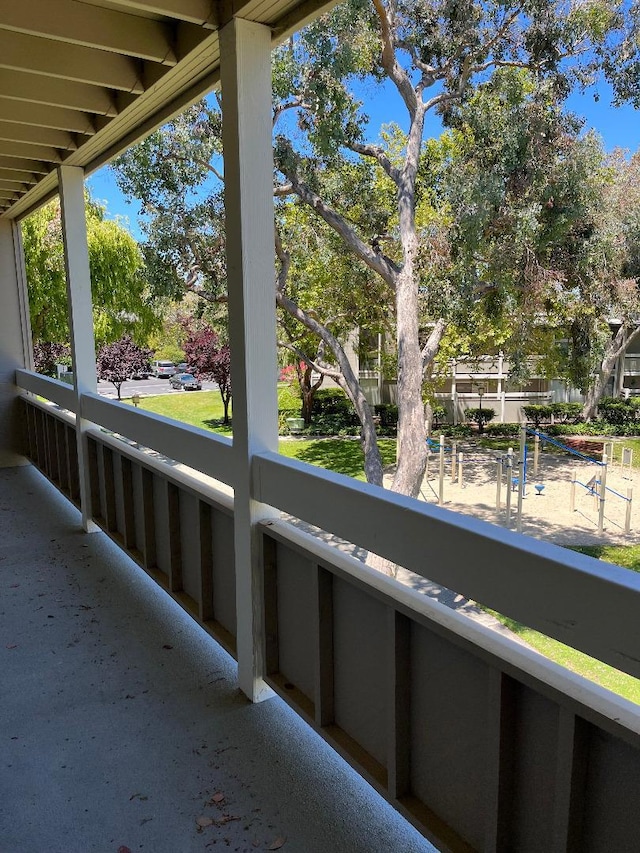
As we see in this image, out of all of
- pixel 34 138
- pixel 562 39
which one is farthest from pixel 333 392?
pixel 34 138

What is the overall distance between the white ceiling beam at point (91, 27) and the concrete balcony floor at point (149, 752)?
2350 millimetres

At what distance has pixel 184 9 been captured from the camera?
A: 5.87 feet

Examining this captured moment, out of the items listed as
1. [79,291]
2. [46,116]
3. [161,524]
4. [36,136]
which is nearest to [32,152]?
[36,136]

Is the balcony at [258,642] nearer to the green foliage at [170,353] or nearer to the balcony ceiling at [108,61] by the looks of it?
the balcony ceiling at [108,61]

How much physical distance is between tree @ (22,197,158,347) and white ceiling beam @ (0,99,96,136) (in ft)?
25.5

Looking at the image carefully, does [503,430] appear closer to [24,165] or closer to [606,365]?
[606,365]

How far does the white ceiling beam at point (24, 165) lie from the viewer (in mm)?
3715

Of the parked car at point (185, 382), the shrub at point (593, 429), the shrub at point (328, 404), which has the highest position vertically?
the parked car at point (185, 382)

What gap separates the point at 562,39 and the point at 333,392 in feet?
28.7

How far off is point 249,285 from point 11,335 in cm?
478

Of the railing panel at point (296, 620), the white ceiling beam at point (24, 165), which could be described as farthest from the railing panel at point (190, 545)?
the white ceiling beam at point (24, 165)

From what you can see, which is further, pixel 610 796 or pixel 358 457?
pixel 358 457

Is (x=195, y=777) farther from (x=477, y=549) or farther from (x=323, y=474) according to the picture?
(x=477, y=549)

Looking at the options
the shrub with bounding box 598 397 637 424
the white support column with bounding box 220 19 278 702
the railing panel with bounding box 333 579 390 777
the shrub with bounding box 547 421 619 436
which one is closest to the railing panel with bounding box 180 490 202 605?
the white support column with bounding box 220 19 278 702
